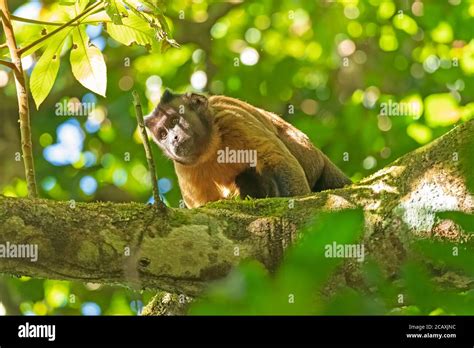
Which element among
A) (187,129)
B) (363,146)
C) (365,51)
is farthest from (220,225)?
(365,51)

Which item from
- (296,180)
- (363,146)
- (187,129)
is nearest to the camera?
(296,180)

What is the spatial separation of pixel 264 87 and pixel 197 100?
250 centimetres

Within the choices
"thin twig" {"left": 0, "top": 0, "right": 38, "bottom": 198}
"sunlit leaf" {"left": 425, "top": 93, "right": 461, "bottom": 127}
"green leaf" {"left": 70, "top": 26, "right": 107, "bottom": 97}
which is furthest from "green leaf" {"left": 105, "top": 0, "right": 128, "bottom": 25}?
"sunlit leaf" {"left": 425, "top": 93, "right": 461, "bottom": 127}

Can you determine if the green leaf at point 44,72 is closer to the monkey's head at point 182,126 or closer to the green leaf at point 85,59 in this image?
the green leaf at point 85,59

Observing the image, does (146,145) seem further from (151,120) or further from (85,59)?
(151,120)

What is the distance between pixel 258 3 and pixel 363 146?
3.24 meters

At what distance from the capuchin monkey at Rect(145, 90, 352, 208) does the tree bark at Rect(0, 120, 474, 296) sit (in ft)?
8.58

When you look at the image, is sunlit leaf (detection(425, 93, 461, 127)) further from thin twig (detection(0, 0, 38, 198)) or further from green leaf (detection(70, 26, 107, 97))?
thin twig (detection(0, 0, 38, 198))

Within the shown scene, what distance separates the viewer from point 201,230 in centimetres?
418

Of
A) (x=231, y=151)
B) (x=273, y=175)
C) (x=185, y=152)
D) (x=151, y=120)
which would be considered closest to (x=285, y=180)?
(x=273, y=175)

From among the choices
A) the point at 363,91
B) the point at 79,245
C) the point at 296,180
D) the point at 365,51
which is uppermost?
the point at 365,51

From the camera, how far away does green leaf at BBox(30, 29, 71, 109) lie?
14.8 ft
